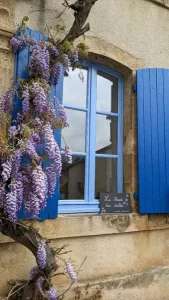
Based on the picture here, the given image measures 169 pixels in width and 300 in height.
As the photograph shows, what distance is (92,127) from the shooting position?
10.7 ft

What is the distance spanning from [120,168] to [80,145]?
52cm

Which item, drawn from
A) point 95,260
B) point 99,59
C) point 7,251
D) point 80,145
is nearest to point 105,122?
point 80,145

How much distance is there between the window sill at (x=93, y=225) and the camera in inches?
107

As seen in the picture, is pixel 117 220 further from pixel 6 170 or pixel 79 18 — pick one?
pixel 79 18

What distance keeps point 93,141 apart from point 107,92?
2.04 feet

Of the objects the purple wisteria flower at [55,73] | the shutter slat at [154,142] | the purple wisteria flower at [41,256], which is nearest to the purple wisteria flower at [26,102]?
the purple wisteria flower at [55,73]

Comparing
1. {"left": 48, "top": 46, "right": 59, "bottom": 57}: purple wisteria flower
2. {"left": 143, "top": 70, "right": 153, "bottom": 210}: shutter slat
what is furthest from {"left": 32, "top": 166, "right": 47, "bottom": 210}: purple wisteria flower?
{"left": 143, "top": 70, "right": 153, "bottom": 210}: shutter slat

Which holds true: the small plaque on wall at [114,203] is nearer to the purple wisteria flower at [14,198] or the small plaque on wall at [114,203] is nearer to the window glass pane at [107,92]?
the window glass pane at [107,92]

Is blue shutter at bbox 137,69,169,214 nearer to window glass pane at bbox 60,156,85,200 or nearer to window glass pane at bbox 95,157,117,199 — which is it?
window glass pane at bbox 95,157,117,199

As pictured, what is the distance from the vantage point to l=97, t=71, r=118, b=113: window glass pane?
346cm

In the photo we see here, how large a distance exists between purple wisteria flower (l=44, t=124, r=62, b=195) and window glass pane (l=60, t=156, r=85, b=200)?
36.4 inches

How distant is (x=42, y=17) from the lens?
2.95 m

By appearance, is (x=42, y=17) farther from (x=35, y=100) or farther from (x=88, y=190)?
(x=88, y=190)

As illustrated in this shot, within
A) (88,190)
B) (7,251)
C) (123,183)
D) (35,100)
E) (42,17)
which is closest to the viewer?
(35,100)
